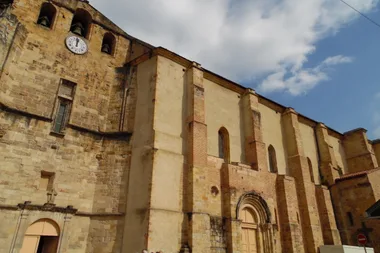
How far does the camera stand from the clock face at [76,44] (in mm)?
14234

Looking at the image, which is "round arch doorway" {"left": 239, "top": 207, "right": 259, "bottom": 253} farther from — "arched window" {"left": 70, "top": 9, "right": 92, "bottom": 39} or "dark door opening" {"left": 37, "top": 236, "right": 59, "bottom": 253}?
"arched window" {"left": 70, "top": 9, "right": 92, "bottom": 39}

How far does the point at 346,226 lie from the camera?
1883 centimetres

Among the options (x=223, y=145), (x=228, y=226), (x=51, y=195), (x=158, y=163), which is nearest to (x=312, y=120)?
(x=223, y=145)

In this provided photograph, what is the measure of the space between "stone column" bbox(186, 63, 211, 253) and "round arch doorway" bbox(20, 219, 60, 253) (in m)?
5.31

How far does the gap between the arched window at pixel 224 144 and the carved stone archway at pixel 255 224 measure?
251 centimetres

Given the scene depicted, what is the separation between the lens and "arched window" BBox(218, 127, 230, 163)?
15.8m

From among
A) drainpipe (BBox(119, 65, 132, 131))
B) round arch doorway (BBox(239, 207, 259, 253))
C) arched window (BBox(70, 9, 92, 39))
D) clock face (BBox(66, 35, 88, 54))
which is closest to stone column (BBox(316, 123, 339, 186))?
round arch doorway (BBox(239, 207, 259, 253))

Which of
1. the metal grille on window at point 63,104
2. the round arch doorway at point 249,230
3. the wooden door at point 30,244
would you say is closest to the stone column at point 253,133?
the round arch doorway at point 249,230

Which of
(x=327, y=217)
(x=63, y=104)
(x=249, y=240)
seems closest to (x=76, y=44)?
(x=63, y=104)

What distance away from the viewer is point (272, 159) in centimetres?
1834

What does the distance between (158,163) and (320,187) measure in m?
12.4

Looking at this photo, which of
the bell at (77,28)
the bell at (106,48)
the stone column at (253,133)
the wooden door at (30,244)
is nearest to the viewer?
the wooden door at (30,244)

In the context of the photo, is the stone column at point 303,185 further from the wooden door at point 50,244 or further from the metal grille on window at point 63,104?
the metal grille on window at point 63,104

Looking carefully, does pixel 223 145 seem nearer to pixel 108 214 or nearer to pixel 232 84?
pixel 232 84
